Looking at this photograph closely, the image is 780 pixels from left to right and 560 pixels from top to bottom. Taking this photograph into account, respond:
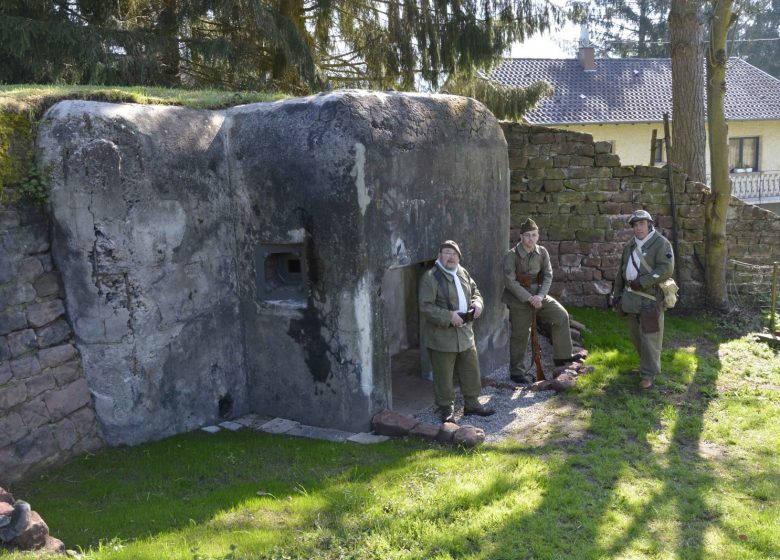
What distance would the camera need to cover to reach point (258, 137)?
21.2 feet

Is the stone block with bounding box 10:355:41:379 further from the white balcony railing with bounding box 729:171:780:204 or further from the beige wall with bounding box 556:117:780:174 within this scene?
the white balcony railing with bounding box 729:171:780:204

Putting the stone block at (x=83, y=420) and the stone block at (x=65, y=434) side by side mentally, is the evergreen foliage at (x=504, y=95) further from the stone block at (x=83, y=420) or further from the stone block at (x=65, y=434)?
the stone block at (x=65, y=434)

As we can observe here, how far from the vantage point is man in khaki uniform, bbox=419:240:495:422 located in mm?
6539

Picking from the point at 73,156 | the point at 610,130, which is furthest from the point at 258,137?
the point at 610,130

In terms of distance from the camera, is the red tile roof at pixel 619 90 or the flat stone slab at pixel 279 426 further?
the red tile roof at pixel 619 90

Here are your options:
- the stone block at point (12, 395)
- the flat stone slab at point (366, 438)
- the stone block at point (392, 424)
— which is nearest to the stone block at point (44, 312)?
the stone block at point (12, 395)

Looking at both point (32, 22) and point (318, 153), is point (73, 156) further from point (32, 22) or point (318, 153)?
point (32, 22)

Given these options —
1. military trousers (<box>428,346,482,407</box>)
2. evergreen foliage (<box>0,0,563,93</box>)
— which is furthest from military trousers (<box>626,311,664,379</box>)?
evergreen foliage (<box>0,0,563,93</box>)

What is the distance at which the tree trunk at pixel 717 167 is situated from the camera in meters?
10.1

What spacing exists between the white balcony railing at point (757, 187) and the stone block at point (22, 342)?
75.3 ft

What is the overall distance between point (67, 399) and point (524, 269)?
188 inches

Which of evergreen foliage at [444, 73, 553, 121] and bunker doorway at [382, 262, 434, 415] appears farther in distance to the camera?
evergreen foliage at [444, 73, 553, 121]

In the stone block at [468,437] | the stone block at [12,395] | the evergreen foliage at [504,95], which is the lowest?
the stone block at [468,437]

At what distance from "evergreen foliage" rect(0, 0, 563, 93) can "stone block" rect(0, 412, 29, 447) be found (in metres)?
6.18
